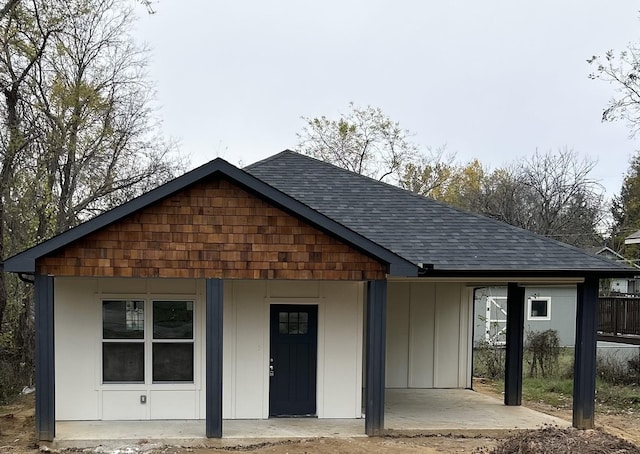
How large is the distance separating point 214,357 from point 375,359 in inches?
91.0

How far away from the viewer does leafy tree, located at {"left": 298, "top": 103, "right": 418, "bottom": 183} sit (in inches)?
A: 1342

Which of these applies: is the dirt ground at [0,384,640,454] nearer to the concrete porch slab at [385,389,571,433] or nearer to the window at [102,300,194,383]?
the concrete porch slab at [385,389,571,433]

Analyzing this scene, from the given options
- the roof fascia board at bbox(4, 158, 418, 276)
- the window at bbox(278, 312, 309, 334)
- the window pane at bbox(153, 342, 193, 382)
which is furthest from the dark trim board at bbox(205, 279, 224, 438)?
the window at bbox(278, 312, 309, 334)

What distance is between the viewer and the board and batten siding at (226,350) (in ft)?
31.2

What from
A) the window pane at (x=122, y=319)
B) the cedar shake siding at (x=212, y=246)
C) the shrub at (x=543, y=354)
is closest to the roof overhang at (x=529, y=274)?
the cedar shake siding at (x=212, y=246)

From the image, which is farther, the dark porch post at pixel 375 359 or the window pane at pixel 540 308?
the window pane at pixel 540 308

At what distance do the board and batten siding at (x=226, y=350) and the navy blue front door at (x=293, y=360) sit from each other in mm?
131

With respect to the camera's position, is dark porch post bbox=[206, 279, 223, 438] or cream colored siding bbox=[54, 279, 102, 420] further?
cream colored siding bbox=[54, 279, 102, 420]

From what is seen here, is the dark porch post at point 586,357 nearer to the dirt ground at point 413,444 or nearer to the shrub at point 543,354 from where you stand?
the dirt ground at point 413,444

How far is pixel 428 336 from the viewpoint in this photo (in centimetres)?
1352

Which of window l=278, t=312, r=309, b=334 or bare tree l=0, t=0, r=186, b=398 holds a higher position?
bare tree l=0, t=0, r=186, b=398

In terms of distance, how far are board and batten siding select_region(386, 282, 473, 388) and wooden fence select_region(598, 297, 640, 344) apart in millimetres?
4641

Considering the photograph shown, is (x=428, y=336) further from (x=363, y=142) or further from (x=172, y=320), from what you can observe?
(x=363, y=142)

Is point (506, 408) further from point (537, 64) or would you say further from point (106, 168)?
point (537, 64)
